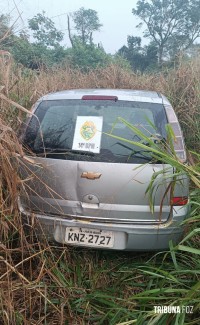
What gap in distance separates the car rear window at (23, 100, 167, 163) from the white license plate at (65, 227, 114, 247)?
511mm

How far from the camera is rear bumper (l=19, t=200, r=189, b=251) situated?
2266mm

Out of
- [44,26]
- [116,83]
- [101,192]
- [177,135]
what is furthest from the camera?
[116,83]

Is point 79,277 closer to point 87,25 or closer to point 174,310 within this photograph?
point 174,310

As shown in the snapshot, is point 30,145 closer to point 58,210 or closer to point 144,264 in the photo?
point 58,210

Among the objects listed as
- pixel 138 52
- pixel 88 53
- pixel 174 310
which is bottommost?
pixel 174 310

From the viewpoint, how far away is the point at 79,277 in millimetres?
2436

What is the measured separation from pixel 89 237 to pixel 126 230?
0.27 m

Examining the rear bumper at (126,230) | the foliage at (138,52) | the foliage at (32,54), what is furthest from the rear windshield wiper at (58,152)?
the foliage at (138,52)

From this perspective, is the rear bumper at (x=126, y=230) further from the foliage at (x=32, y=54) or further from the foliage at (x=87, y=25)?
the foliage at (x=87, y=25)

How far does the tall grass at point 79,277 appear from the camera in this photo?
1.94m

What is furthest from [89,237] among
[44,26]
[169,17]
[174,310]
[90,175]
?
[169,17]

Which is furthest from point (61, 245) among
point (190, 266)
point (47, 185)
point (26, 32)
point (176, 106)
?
point (176, 106)

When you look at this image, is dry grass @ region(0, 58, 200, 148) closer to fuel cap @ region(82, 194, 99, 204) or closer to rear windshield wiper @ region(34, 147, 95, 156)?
rear windshield wiper @ region(34, 147, 95, 156)

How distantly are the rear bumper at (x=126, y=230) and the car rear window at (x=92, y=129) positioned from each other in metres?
0.46
